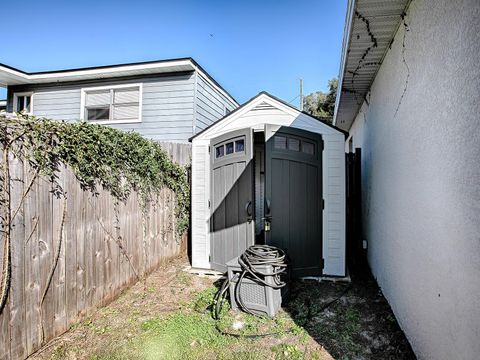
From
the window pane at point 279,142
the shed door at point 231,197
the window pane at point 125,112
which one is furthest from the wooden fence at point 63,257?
the window pane at point 125,112

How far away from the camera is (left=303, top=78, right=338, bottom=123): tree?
1605 centimetres

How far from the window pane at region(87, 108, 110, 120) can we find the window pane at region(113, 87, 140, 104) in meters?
0.41

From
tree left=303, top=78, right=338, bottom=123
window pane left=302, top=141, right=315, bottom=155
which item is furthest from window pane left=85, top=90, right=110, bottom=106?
tree left=303, top=78, right=338, bottom=123

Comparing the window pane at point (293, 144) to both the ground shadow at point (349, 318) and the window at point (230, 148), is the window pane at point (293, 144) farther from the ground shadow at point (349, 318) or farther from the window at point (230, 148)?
the ground shadow at point (349, 318)

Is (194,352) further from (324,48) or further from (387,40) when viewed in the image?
(324,48)

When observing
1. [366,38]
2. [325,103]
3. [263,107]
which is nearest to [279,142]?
[263,107]

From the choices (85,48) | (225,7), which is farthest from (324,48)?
(85,48)

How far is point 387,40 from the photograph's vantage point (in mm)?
3146

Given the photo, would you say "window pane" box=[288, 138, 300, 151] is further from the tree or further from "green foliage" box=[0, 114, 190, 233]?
the tree

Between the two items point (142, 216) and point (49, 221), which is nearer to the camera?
point (49, 221)

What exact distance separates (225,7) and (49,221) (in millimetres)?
5913

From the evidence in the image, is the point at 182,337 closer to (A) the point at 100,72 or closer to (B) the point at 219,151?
(B) the point at 219,151

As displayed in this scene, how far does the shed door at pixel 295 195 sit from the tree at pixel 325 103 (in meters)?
Result: 11.5

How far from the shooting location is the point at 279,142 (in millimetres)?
4039
